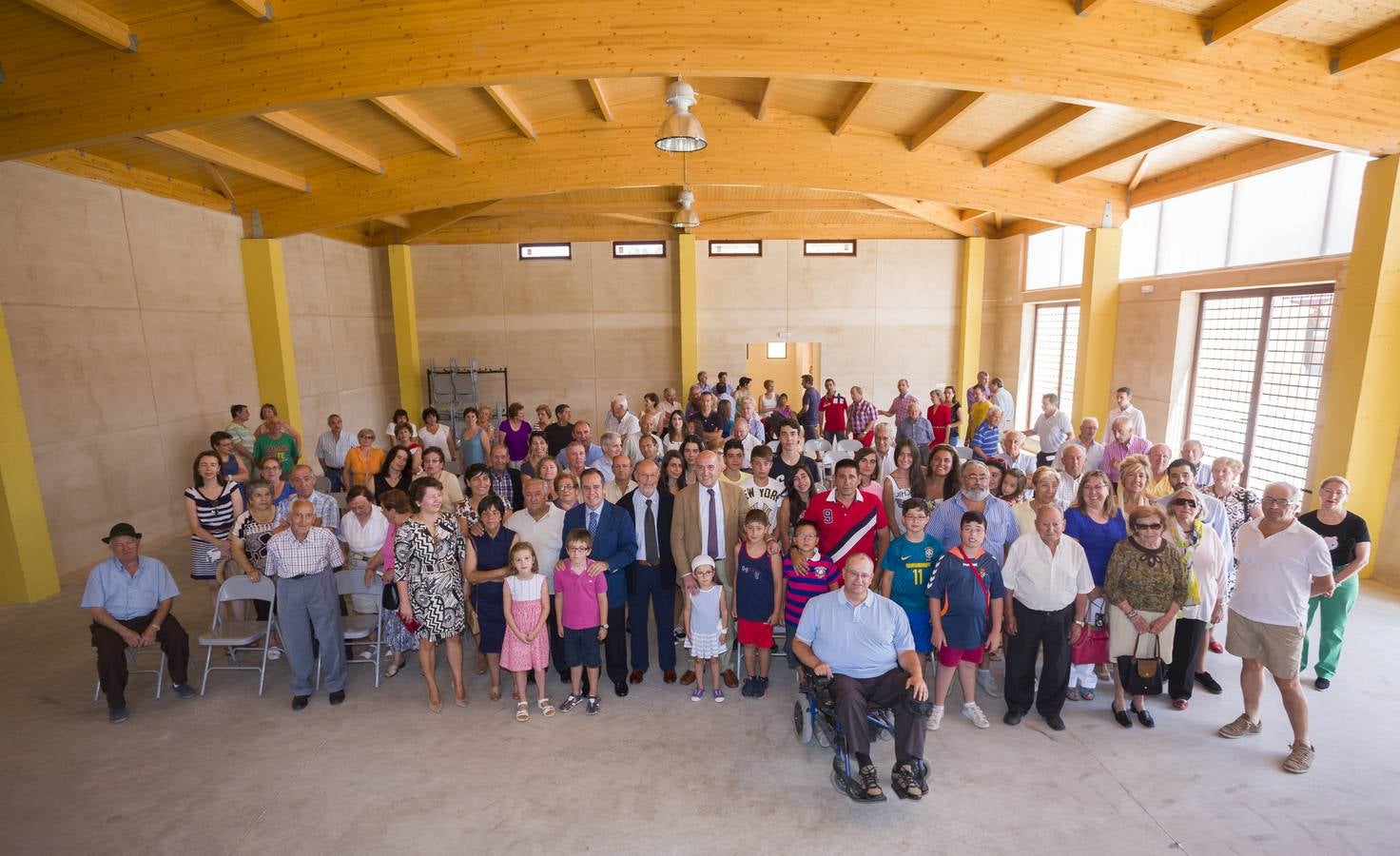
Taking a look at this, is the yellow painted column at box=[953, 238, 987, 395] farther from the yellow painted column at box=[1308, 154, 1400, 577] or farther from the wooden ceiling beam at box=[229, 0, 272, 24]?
the wooden ceiling beam at box=[229, 0, 272, 24]

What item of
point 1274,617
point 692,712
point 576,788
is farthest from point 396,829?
point 1274,617

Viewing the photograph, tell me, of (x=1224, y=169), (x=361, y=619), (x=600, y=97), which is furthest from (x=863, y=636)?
(x=1224, y=169)

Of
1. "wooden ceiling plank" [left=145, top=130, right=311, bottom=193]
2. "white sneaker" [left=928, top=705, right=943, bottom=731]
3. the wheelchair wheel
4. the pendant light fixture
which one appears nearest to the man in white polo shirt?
"white sneaker" [left=928, top=705, right=943, bottom=731]

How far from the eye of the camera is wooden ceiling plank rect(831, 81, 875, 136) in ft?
25.9

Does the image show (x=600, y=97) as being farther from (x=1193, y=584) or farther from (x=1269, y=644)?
(x=1269, y=644)

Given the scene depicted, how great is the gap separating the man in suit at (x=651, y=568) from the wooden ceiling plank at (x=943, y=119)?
235 inches

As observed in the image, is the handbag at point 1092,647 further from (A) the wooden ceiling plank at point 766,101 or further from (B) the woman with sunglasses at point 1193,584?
(A) the wooden ceiling plank at point 766,101

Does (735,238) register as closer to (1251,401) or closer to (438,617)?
(1251,401)

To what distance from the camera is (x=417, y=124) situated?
26.2 ft

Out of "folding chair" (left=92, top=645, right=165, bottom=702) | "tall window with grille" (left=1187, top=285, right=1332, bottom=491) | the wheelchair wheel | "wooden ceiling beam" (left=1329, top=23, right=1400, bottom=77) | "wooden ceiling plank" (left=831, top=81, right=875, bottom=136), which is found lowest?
"folding chair" (left=92, top=645, right=165, bottom=702)

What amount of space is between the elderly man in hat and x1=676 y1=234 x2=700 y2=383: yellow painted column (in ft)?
35.3

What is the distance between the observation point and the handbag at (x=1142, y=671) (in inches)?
165

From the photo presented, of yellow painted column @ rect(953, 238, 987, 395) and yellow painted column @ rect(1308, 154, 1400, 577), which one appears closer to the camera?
yellow painted column @ rect(1308, 154, 1400, 577)

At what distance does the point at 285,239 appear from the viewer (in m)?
11.2
